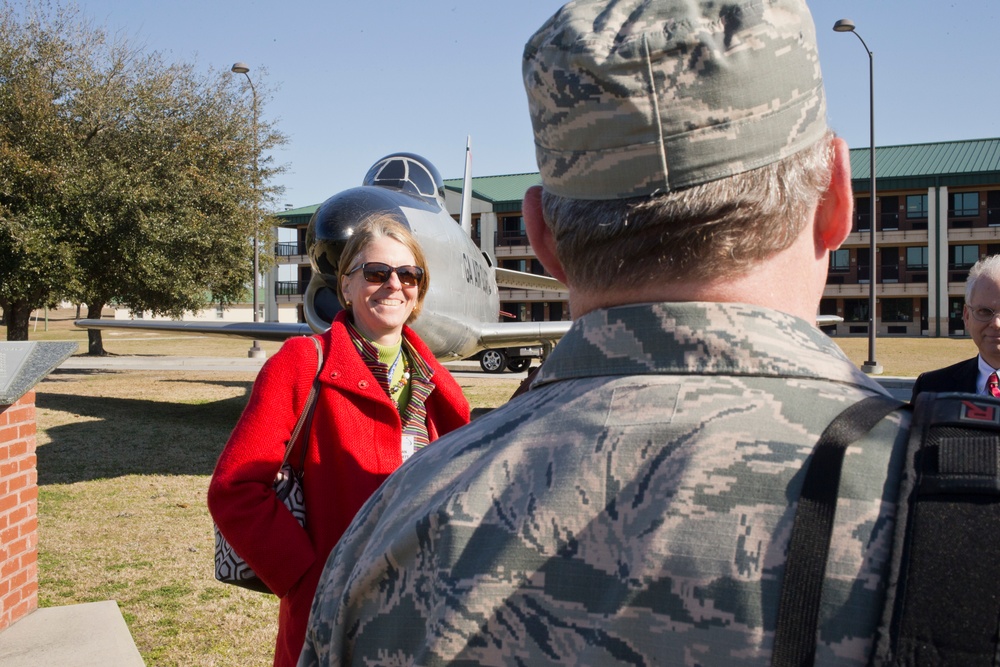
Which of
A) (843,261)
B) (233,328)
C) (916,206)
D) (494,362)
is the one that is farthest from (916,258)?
(233,328)

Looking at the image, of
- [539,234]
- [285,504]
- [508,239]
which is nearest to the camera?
[539,234]

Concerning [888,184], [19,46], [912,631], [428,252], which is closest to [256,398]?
[912,631]

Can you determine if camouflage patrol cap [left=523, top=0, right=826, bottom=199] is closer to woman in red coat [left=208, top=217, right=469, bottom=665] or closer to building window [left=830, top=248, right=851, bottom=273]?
woman in red coat [left=208, top=217, right=469, bottom=665]

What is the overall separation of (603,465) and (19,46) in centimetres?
2506

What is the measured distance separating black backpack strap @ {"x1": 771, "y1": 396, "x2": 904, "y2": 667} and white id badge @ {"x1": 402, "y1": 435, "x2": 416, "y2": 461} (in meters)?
2.03

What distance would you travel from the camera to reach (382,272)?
3125 mm

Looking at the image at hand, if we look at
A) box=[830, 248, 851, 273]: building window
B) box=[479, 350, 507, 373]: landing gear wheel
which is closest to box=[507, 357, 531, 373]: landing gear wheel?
box=[479, 350, 507, 373]: landing gear wheel

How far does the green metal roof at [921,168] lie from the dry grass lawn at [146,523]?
3707cm

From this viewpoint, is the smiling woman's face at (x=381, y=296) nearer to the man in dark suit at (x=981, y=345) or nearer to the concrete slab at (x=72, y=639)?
the man in dark suit at (x=981, y=345)

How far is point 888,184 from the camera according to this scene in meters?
53.7

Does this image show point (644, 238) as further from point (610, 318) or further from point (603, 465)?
point (603, 465)

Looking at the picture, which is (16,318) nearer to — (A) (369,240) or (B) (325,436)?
(A) (369,240)

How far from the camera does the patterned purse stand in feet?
8.39

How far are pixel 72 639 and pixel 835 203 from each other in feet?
16.1
